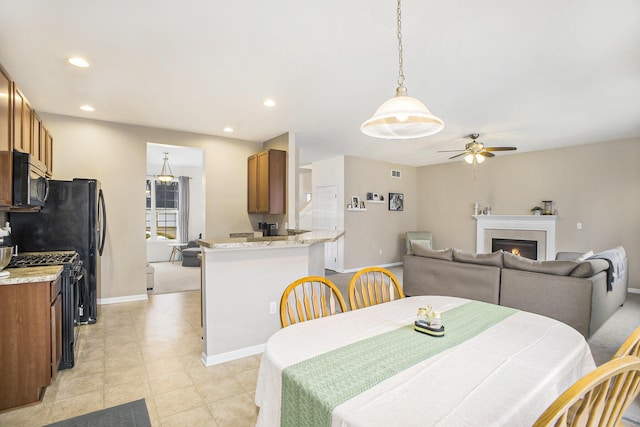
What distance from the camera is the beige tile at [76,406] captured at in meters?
2.07

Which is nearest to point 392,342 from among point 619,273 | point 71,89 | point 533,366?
point 533,366

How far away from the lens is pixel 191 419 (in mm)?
2043

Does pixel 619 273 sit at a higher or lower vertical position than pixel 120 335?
higher

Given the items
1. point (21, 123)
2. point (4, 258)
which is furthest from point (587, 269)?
point (21, 123)

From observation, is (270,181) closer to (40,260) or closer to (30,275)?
(40,260)

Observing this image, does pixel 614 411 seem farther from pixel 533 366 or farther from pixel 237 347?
pixel 237 347

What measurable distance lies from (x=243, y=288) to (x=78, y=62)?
2.45 m

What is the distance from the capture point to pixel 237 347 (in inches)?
114

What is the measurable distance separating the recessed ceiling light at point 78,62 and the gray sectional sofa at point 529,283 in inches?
174

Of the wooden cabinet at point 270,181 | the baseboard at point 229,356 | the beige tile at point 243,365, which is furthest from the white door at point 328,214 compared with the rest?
the beige tile at point 243,365

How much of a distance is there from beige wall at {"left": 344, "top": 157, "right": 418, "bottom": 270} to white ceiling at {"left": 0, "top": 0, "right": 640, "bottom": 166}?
2888 millimetres

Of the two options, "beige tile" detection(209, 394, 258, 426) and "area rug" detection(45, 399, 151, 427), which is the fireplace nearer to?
"beige tile" detection(209, 394, 258, 426)

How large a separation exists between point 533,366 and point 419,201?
25.4 ft

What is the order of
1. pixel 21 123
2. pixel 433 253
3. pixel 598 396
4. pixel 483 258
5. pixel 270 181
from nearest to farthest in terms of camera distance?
pixel 598 396, pixel 21 123, pixel 483 258, pixel 433 253, pixel 270 181
